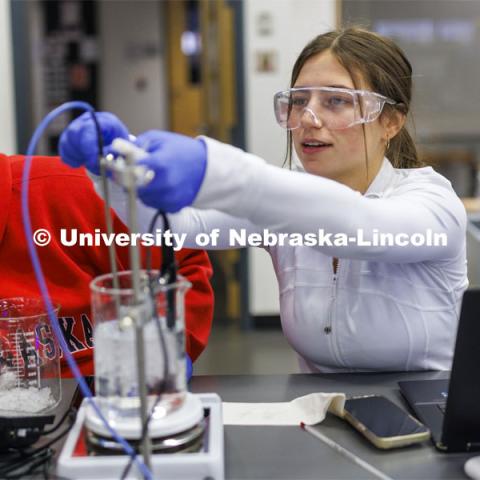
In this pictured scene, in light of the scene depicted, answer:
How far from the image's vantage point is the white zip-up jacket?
1.12 meters

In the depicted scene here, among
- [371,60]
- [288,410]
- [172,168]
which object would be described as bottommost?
[288,410]

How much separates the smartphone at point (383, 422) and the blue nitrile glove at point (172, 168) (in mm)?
423

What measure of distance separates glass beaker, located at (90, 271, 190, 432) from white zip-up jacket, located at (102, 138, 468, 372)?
271 millimetres

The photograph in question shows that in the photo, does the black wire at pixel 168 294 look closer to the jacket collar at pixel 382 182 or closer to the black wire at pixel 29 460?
the black wire at pixel 29 460

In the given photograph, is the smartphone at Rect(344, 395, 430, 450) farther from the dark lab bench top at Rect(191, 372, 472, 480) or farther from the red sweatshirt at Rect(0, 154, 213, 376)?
the red sweatshirt at Rect(0, 154, 213, 376)

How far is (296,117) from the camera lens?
135cm

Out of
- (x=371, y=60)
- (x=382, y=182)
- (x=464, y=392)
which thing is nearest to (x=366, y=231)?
(x=464, y=392)

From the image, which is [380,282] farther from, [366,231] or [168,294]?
[168,294]

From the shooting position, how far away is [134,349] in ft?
2.70

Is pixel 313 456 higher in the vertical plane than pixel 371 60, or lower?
lower

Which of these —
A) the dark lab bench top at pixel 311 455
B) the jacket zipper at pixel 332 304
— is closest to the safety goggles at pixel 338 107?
the jacket zipper at pixel 332 304

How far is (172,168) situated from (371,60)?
0.70 meters

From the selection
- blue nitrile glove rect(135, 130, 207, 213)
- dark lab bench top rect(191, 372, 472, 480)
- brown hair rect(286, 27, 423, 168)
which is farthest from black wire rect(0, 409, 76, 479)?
brown hair rect(286, 27, 423, 168)

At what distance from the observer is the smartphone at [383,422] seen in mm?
959
